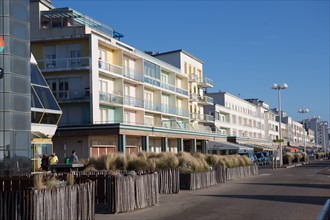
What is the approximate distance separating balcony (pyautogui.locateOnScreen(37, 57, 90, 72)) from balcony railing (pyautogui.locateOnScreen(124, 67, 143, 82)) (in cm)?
664

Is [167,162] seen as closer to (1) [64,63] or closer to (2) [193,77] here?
(1) [64,63]

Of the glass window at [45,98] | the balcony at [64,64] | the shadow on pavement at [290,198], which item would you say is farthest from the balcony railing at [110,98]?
the shadow on pavement at [290,198]

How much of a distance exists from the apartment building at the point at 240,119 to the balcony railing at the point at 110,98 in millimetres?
30230

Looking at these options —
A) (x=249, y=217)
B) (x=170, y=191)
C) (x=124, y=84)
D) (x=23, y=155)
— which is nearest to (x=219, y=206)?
(x=249, y=217)

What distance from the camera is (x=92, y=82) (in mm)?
43281

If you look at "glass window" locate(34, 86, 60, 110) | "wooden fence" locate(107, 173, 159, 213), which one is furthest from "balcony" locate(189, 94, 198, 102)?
"wooden fence" locate(107, 173, 159, 213)

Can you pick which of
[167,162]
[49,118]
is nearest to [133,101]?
[49,118]

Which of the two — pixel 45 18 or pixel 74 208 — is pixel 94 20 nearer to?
pixel 45 18

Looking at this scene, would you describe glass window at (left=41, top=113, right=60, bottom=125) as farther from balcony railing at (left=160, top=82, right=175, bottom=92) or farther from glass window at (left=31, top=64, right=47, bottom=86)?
balcony railing at (left=160, top=82, right=175, bottom=92)

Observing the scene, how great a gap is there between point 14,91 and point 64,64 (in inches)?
1028

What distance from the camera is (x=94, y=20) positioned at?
50.7 metres

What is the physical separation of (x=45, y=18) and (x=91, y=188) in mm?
37268

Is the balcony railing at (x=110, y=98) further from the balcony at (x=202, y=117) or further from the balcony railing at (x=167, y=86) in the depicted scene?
the balcony at (x=202, y=117)

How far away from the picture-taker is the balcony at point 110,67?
45031 millimetres
